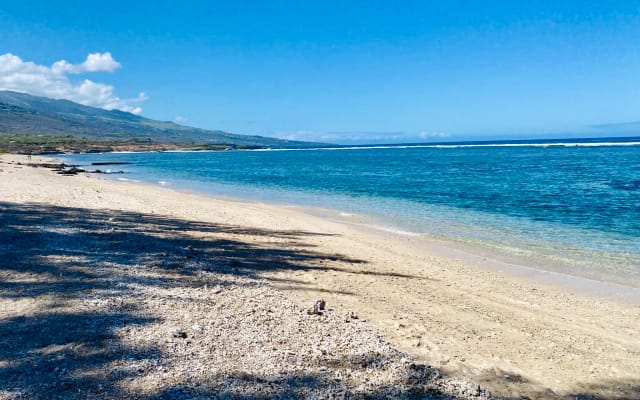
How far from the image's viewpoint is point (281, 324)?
6.39 m

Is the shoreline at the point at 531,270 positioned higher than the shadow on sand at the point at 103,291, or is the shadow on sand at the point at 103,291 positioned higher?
the shadow on sand at the point at 103,291

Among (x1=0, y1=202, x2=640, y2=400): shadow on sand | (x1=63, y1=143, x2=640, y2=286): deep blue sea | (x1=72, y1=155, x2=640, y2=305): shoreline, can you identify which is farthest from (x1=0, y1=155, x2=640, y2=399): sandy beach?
(x1=63, y1=143, x2=640, y2=286): deep blue sea

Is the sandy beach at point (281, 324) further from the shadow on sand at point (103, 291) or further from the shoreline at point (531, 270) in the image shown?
the shoreline at point (531, 270)

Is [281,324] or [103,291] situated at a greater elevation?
[103,291]

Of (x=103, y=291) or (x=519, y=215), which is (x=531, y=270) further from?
(x=103, y=291)

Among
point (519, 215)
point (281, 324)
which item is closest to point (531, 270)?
point (281, 324)

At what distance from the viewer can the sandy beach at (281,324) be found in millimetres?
4852

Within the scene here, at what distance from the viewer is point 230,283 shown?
8234 mm

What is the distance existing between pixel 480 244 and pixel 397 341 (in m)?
10.5

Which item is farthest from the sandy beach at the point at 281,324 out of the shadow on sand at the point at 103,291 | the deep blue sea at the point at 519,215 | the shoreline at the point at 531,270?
Result: the deep blue sea at the point at 519,215

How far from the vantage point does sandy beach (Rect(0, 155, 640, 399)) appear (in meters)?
4.85

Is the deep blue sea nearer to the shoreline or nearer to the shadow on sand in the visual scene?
the shoreline

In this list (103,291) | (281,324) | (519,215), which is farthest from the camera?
(519,215)

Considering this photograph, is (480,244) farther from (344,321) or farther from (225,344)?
(225,344)
